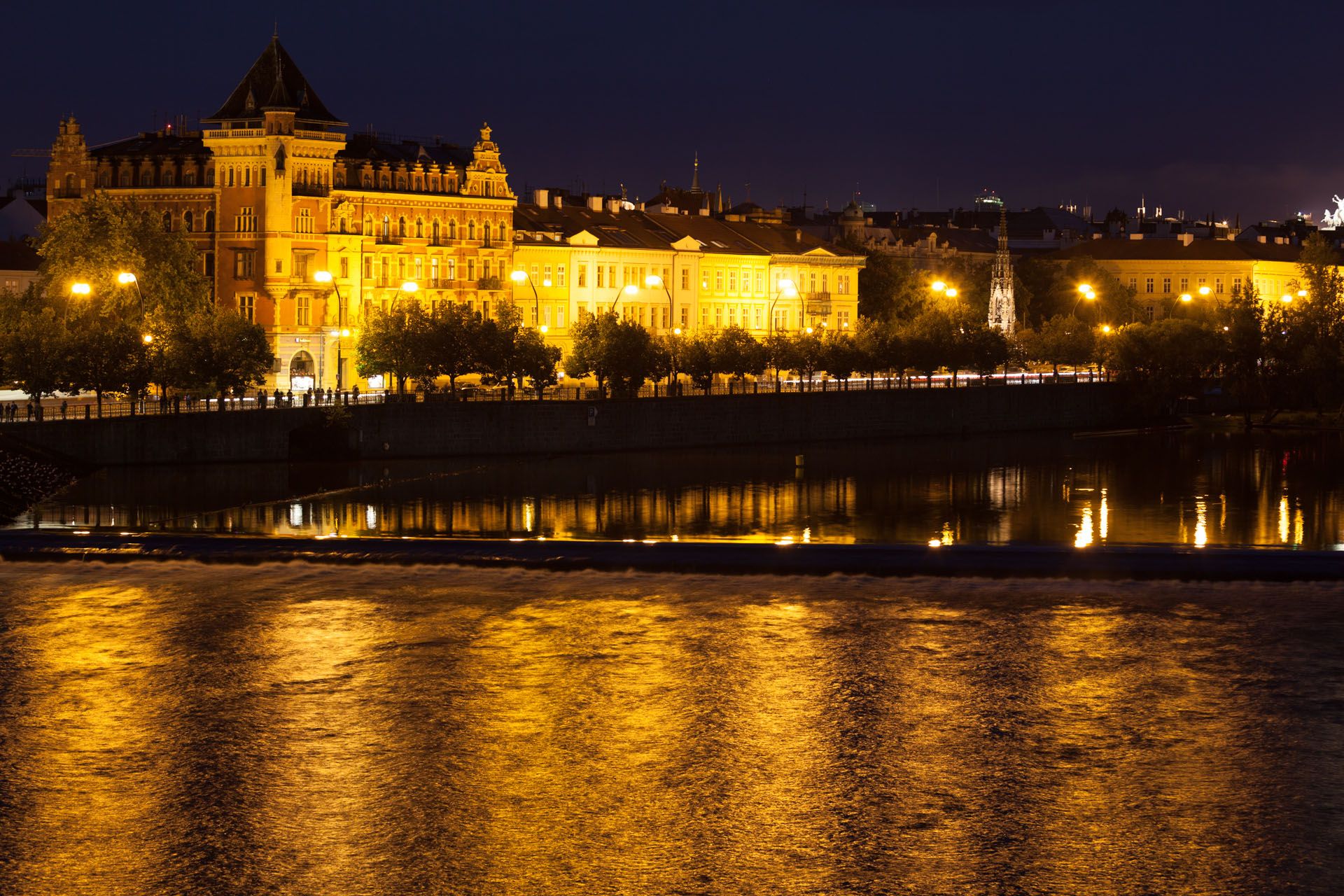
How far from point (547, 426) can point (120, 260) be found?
22.5 meters

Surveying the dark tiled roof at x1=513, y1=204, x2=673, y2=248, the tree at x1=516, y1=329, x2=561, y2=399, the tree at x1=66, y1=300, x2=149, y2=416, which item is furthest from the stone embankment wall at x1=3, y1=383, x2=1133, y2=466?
the dark tiled roof at x1=513, y1=204, x2=673, y2=248

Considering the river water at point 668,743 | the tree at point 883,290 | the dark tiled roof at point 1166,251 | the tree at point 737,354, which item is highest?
the dark tiled roof at point 1166,251

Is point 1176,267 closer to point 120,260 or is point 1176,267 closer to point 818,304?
point 818,304

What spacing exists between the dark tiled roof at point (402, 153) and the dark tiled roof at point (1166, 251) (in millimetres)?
74839

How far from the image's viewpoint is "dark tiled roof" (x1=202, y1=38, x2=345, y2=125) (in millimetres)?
94125

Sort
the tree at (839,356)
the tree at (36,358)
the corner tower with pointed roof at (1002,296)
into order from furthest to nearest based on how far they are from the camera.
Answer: the corner tower with pointed roof at (1002,296) → the tree at (839,356) → the tree at (36,358)

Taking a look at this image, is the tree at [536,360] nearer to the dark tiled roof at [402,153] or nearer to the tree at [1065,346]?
the dark tiled roof at [402,153]

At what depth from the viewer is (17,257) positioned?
113 m

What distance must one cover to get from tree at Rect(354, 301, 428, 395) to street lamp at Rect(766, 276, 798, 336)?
30.9 m

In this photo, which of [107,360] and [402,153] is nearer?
[107,360]

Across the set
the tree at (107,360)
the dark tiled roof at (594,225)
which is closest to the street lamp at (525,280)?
the dark tiled roof at (594,225)

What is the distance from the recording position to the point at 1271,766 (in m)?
23.8

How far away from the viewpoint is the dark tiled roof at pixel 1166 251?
16662cm

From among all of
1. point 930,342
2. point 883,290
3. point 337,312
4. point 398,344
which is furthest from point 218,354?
point 883,290
